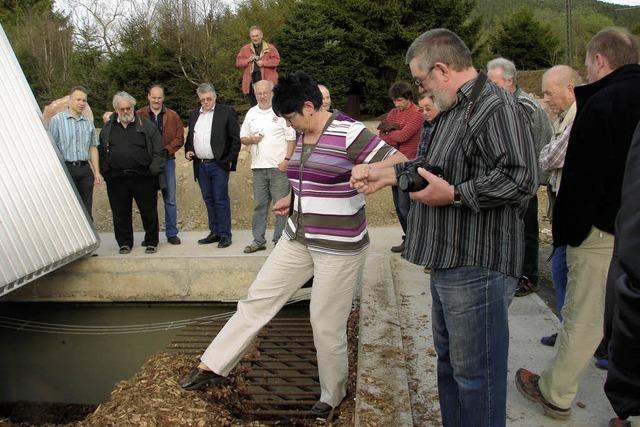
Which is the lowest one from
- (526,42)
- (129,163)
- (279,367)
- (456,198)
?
(279,367)

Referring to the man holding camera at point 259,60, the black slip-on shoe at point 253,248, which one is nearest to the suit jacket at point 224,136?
the black slip-on shoe at point 253,248

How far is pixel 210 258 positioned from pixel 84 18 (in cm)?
2369

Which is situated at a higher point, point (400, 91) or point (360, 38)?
point (360, 38)

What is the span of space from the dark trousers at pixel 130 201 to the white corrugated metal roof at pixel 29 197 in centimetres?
45

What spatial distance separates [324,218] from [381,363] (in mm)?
1107

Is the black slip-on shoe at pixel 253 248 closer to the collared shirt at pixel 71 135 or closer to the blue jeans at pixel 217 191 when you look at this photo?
the blue jeans at pixel 217 191

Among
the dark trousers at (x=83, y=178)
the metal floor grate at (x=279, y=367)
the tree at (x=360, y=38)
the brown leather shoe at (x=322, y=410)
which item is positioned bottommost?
the metal floor grate at (x=279, y=367)

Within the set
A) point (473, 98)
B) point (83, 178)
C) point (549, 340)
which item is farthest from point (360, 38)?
point (473, 98)

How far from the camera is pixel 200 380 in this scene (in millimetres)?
4047

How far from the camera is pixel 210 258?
22.0 ft

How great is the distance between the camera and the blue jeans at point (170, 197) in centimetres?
746

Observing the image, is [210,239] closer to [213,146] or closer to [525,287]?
[213,146]

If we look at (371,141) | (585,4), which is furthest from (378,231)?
(585,4)

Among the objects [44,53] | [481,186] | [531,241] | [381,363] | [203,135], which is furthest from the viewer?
[44,53]
